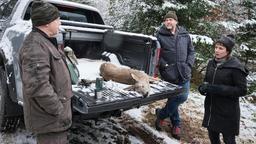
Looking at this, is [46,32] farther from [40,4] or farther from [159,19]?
[159,19]

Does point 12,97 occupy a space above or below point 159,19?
below

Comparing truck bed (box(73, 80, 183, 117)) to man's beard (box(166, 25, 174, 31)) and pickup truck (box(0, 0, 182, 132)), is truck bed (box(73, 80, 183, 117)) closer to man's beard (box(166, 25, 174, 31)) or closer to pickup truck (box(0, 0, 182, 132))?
pickup truck (box(0, 0, 182, 132))

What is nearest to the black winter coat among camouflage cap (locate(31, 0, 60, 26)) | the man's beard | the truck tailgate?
the truck tailgate

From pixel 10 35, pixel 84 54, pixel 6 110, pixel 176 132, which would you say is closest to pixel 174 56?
pixel 176 132

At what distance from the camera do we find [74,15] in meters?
6.02

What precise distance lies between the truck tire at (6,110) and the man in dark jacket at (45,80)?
1736 mm

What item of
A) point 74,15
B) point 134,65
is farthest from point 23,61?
point 74,15

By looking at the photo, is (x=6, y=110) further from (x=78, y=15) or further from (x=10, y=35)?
(x=78, y=15)

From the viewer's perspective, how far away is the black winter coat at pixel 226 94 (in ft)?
12.8

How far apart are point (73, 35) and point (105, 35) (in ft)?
2.17

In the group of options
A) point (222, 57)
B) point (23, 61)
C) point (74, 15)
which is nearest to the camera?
point (23, 61)

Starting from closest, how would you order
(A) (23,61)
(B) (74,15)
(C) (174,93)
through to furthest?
(A) (23,61), (C) (174,93), (B) (74,15)

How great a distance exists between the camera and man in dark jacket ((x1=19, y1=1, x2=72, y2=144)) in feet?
8.68

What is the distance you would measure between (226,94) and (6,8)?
3933 mm
